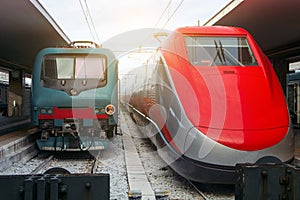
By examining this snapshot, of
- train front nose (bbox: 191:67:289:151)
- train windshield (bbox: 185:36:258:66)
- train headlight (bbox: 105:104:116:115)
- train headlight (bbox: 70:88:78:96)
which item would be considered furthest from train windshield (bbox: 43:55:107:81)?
train front nose (bbox: 191:67:289:151)

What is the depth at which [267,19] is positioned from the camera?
456 inches

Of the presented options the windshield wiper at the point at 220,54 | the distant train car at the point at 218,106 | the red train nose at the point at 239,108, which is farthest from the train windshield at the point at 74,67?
the red train nose at the point at 239,108

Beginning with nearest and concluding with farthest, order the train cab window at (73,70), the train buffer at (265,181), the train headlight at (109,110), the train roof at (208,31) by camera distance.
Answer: the train buffer at (265,181), the train roof at (208,31), the train headlight at (109,110), the train cab window at (73,70)

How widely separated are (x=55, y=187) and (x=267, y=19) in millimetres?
10371

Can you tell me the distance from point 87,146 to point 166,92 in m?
2.83

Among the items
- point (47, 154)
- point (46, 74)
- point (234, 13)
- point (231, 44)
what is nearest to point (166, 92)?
point (231, 44)

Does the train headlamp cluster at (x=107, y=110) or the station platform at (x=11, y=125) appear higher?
the train headlamp cluster at (x=107, y=110)

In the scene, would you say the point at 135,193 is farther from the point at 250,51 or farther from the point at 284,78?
the point at 284,78

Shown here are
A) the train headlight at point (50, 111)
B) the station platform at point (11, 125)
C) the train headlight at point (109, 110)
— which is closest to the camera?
the train headlight at point (50, 111)

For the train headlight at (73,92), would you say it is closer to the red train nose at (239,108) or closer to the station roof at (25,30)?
the station roof at (25,30)

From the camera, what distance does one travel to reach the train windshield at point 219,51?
6285mm

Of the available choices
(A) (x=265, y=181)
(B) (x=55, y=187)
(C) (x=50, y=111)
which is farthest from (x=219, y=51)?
(B) (x=55, y=187)

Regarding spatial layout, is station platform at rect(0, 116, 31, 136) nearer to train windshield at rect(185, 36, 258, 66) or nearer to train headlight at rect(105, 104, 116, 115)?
train headlight at rect(105, 104, 116, 115)

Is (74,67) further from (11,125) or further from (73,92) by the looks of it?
(11,125)
